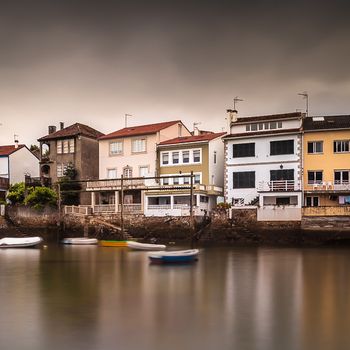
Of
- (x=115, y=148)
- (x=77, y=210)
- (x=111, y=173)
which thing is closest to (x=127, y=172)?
(x=111, y=173)

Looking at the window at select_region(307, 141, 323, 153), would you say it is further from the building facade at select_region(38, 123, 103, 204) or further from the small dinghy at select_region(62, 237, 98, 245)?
the building facade at select_region(38, 123, 103, 204)

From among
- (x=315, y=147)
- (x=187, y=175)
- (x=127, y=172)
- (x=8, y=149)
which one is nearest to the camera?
(x=315, y=147)

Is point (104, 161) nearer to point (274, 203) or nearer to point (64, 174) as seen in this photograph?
point (64, 174)

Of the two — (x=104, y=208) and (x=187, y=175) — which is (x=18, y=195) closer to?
(x=104, y=208)

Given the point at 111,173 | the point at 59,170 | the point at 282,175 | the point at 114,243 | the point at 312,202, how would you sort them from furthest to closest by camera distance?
1. the point at 59,170
2. the point at 111,173
3. the point at 282,175
4. the point at 312,202
5. the point at 114,243

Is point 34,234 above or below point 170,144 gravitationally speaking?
below

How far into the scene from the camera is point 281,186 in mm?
52594

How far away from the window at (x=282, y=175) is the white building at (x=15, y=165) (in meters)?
35.9

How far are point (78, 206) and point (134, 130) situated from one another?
12933 millimetres

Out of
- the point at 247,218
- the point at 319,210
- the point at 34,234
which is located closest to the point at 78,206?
Answer: the point at 34,234

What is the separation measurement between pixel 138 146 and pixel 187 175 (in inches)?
427

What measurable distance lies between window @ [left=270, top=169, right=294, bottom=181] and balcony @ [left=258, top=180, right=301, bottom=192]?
2.32 feet

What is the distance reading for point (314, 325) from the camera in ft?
60.3

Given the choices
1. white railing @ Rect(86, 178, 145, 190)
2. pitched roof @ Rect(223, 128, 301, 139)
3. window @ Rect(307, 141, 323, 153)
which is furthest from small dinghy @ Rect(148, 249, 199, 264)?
white railing @ Rect(86, 178, 145, 190)
